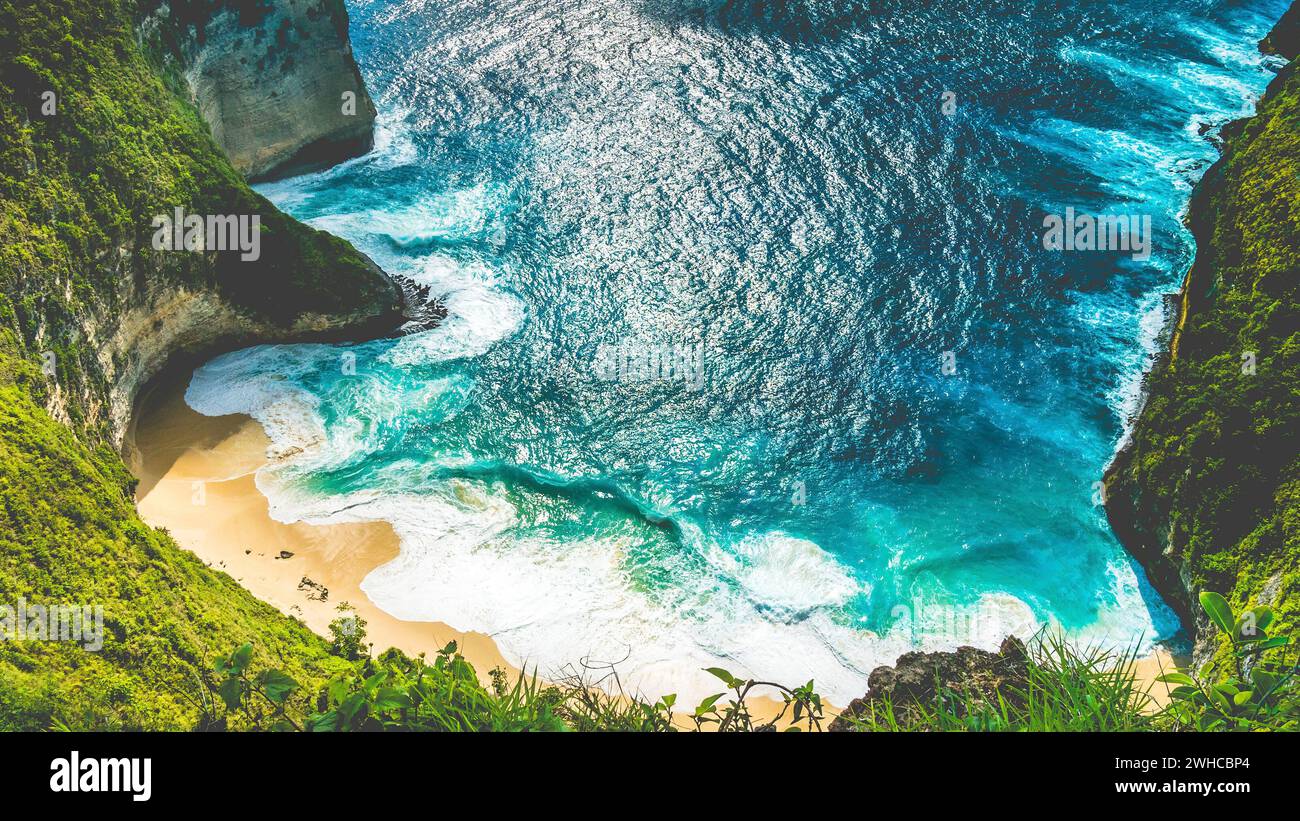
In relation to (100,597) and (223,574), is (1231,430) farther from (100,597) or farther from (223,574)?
(100,597)

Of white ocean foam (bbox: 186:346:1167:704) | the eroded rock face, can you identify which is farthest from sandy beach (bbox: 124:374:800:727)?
the eroded rock face

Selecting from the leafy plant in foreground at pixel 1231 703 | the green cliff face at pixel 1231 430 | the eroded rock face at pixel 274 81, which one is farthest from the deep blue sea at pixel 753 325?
the leafy plant in foreground at pixel 1231 703

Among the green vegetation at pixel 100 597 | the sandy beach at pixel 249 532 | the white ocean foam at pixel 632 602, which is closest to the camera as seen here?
the green vegetation at pixel 100 597

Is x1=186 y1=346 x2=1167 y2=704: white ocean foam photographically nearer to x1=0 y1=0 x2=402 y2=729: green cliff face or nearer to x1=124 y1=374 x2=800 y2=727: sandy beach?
x1=124 y1=374 x2=800 y2=727: sandy beach

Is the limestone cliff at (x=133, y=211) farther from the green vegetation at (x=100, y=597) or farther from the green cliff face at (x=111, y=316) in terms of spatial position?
the green vegetation at (x=100, y=597)

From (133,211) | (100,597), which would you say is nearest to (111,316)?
(133,211)
